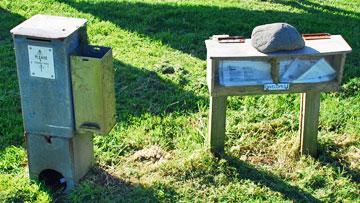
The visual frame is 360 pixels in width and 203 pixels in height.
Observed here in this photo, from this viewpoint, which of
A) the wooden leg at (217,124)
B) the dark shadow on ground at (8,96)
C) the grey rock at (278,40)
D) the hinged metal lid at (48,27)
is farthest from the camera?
the dark shadow on ground at (8,96)

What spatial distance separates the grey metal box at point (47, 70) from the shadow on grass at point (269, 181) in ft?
4.49

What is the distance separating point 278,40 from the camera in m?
4.72

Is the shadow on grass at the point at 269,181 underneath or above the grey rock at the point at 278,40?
underneath

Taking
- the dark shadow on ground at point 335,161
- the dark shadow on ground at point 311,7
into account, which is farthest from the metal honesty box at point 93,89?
the dark shadow on ground at point 311,7

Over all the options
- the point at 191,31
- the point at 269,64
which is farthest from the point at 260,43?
the point at 191,31

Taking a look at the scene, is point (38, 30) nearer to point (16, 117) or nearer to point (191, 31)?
point (16, 117)

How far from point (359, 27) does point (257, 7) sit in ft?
4.57

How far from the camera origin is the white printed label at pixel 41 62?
176 inches

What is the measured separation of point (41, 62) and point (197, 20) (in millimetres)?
3926

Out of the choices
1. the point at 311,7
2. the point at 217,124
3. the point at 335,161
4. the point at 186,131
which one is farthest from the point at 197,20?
the point at 335,161

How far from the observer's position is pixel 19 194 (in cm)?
486

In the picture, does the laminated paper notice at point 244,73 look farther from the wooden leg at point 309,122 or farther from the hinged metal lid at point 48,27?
the hinged metal lid at point 48,27

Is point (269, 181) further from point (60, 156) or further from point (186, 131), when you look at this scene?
point (60, 156)

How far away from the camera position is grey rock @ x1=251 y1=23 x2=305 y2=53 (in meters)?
4.72
